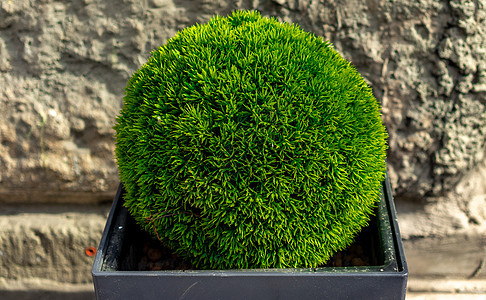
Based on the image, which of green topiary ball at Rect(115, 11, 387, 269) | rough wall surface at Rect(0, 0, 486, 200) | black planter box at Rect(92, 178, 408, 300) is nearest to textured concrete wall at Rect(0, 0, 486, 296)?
rough wall surface at Rect(0, 0, 486, 200)

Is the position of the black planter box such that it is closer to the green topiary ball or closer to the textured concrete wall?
the green topiary ball

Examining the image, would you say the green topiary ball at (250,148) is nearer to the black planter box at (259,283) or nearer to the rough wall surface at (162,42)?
the black planter box at (259,283)

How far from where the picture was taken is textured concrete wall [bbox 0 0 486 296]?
2137 mm

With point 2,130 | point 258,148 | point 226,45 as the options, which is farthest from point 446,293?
point 2,130

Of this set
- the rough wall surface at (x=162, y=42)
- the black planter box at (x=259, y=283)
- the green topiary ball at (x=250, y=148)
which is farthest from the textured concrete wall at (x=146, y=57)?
the black planter box at (x=259, y=283)

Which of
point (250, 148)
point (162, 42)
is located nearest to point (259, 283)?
point (250, 148)

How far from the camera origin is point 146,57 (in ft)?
7.31

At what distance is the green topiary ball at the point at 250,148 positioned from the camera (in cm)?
130

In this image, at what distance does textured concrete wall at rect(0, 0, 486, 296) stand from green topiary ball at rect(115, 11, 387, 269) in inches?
30.1

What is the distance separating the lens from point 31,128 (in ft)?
7.48

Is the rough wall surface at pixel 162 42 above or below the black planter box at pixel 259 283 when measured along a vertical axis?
above

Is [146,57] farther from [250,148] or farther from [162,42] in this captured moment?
[250,148]

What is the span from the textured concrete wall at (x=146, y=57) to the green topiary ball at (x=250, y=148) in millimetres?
765

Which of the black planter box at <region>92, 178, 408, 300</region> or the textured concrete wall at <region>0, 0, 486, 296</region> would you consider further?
the textured concrete wall at <region>0, 0, 486, 296</region>
